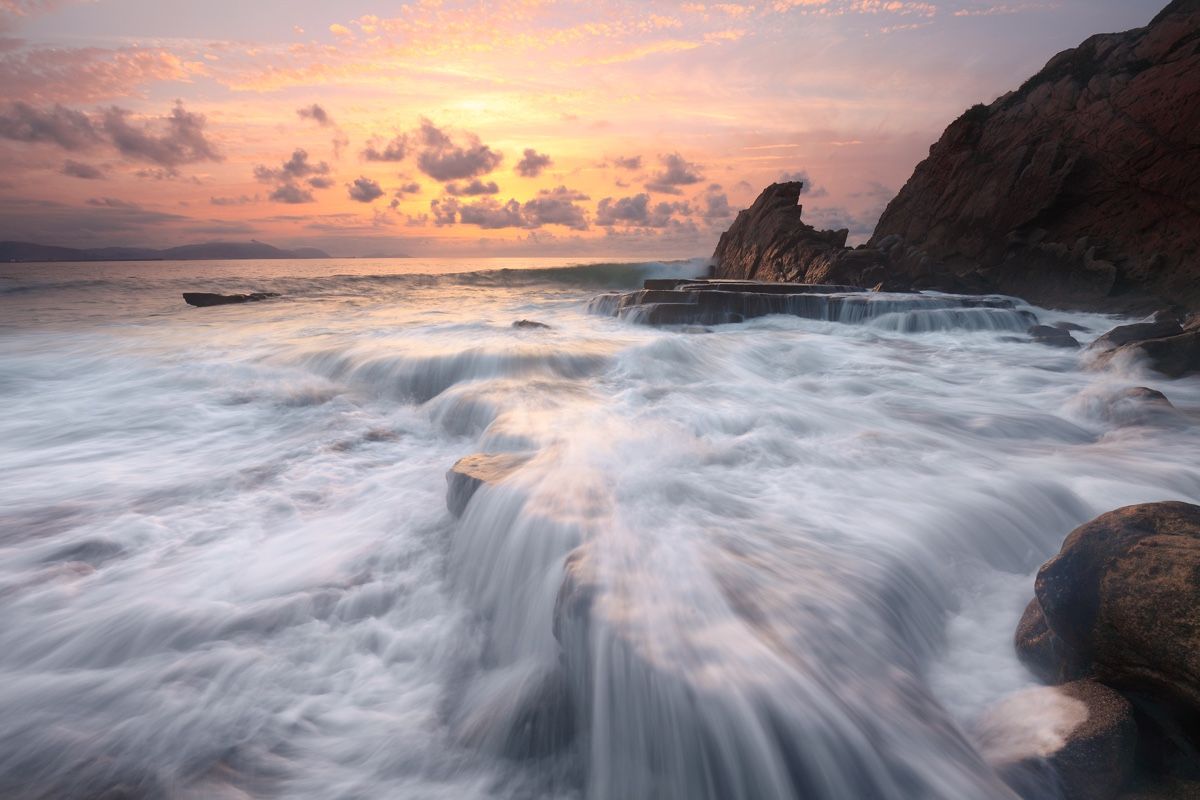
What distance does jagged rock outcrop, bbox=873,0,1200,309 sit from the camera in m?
17.6

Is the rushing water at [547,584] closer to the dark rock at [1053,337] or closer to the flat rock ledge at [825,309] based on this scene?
the dark rock at [1053,337]

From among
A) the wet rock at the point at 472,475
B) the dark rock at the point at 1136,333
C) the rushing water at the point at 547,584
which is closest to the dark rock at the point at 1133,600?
the rushing water at the point at 547,584

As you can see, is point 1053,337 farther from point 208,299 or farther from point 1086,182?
point 208,299

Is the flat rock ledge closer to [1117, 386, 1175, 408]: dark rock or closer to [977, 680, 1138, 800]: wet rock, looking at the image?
[1117, 386, 1175, 408]: dark rock

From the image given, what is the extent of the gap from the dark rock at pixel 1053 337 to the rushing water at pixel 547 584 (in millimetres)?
4153

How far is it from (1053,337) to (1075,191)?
38.4 feet

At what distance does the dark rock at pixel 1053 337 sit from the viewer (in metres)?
12.3

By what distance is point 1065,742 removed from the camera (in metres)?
2.11

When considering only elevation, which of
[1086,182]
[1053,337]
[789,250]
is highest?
[1086,182]

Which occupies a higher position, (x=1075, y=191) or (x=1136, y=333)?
(x=1075, y=191)

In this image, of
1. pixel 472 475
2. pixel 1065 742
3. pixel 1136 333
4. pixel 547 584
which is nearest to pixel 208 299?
pixel 472 475

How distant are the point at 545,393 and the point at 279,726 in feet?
18.9

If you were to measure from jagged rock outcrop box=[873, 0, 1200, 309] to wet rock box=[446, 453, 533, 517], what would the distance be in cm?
2169

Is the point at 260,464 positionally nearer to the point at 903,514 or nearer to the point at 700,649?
the point at 700,649
